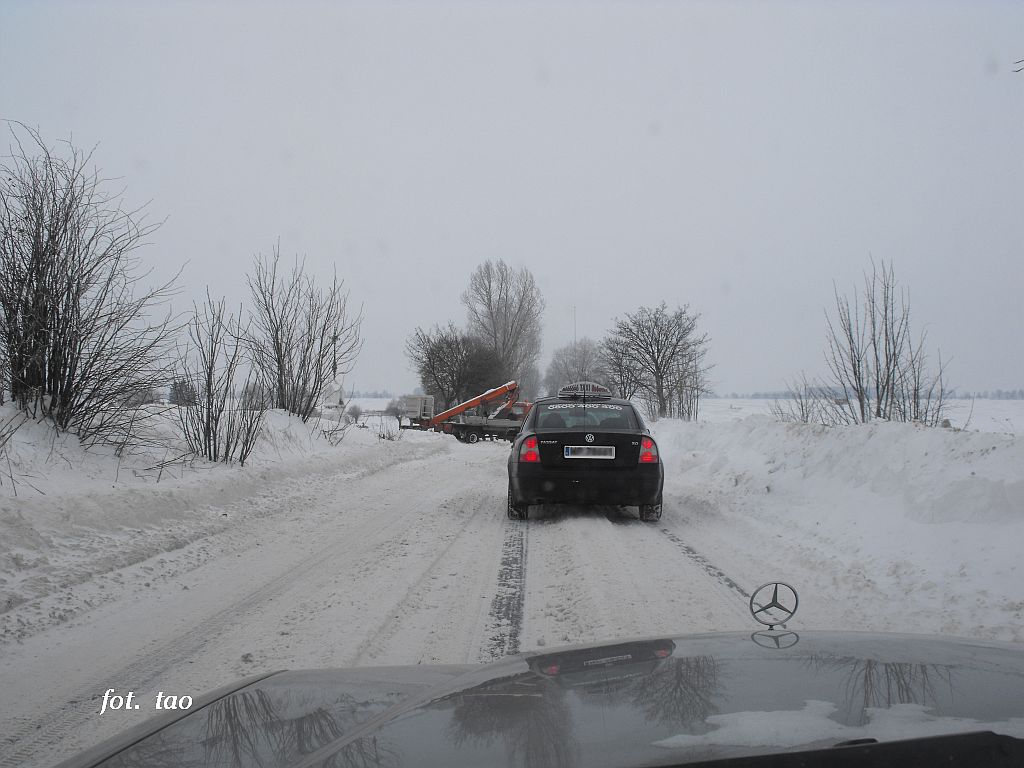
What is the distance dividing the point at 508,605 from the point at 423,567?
1251 millimetres

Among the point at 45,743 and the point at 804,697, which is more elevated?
the point at 804,697

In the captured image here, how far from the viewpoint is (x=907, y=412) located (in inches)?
433

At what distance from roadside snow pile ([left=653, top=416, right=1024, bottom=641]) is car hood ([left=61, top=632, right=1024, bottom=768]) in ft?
7.62

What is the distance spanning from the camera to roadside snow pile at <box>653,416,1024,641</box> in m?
4.35

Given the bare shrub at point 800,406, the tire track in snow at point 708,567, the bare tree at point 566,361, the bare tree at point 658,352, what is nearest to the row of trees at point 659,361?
the bare tree at point 658,352

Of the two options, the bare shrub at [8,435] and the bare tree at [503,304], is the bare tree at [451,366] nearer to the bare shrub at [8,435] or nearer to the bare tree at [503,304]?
the bare tree at [503,304]

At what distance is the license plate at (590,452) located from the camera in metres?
7.52

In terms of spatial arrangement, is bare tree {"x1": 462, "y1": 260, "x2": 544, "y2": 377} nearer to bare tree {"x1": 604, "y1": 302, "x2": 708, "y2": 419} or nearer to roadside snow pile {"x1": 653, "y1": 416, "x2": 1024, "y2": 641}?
bare tree {"x1": 604, "y1": 302, "x2": 708, "y2": 419}

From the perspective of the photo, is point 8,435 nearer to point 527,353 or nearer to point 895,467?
point 895,467

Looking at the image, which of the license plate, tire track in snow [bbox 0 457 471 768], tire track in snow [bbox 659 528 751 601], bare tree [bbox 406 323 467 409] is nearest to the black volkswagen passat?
the license plate

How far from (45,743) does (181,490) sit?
5.26 metres

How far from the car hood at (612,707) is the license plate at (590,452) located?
5.05 m

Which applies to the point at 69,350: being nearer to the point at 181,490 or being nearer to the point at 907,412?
the point at 181,490

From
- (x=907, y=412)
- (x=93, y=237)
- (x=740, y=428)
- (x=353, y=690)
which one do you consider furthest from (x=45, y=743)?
(x=740, y=428)
